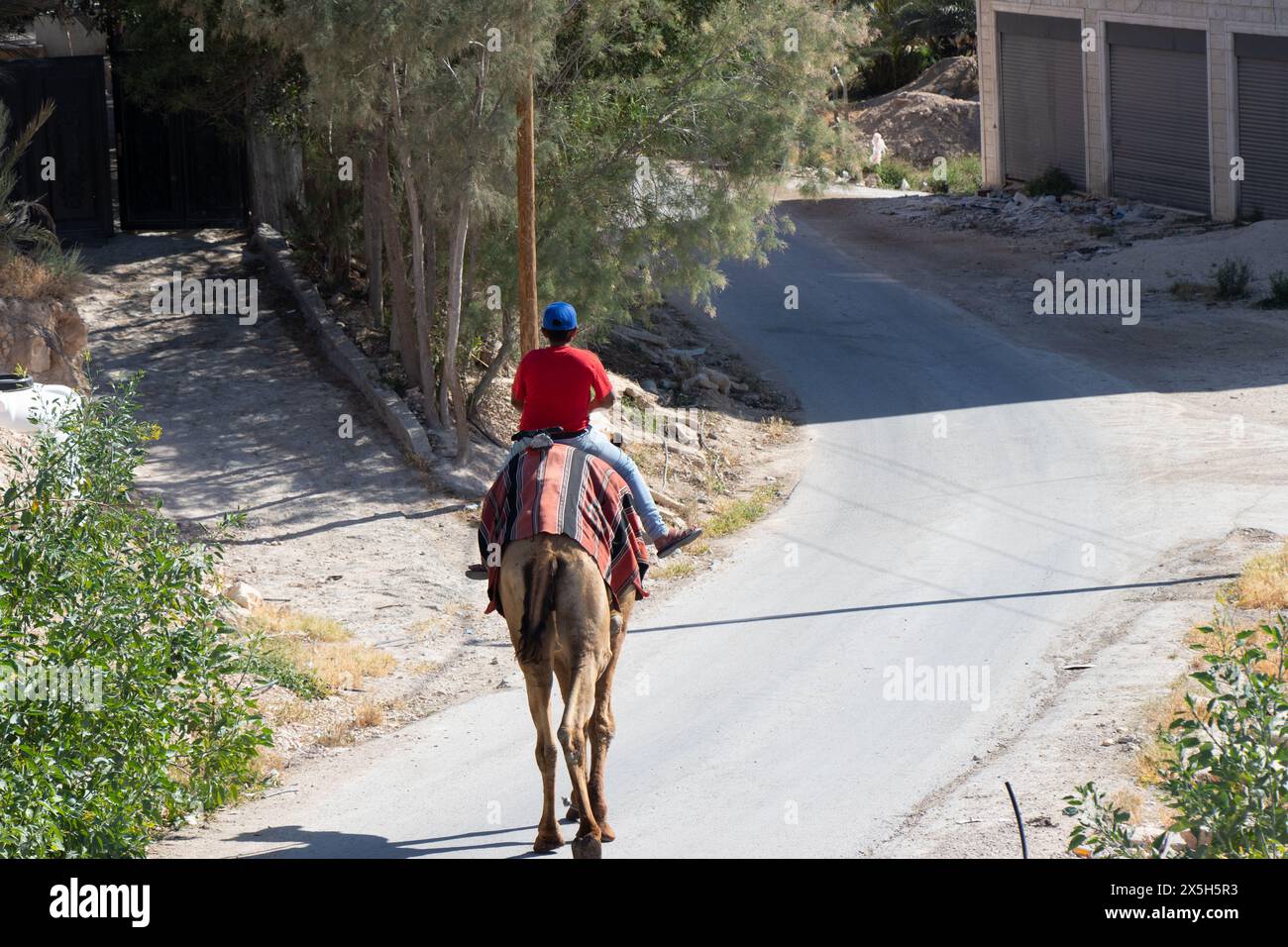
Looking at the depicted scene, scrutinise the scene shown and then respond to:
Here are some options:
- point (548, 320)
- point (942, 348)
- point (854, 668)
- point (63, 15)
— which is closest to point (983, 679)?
point (854, 668)

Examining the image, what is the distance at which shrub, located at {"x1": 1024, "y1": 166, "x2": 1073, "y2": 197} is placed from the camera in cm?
3722

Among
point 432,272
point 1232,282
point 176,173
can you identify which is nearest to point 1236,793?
point 432,272

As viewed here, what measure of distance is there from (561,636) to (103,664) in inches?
101

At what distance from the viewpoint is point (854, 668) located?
1211 cm

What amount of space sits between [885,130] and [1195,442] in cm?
3165

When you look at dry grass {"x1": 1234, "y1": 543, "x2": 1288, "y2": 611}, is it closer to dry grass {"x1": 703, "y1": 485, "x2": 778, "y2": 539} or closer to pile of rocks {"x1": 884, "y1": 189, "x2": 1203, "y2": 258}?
dry grass {"x1": 703, "y1": 485, "x2": 778, "y2": 539}

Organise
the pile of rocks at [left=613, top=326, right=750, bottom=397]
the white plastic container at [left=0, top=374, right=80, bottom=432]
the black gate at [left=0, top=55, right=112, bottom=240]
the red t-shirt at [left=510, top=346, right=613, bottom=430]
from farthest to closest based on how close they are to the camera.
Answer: the pile of rocks at [left=613, top=326, right=750, bottom=397] < the black gate at [left=0, top=55, right=112, bottom=240] < the white plastic container at [left=0, top=374, right=80, bottom=432] < the red t-shirt at [left=510, top=346, right=613, bottom=430]

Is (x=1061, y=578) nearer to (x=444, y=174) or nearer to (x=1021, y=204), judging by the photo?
(x=444, y=174)

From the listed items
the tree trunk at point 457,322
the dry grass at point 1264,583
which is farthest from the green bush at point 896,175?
the dry grass at point 1264,583

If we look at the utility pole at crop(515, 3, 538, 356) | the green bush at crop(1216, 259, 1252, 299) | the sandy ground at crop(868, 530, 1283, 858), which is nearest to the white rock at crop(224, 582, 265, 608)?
the utility pole at crop(515, 3, 538, 356)

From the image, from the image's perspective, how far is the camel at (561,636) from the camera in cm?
794

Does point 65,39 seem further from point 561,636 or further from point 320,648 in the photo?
point 561,636

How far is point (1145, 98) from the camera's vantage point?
34812mm

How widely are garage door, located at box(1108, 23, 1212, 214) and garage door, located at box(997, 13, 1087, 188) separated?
1295 mm
